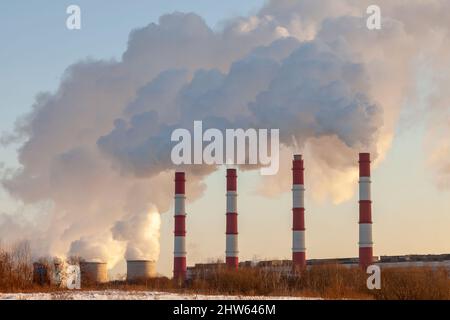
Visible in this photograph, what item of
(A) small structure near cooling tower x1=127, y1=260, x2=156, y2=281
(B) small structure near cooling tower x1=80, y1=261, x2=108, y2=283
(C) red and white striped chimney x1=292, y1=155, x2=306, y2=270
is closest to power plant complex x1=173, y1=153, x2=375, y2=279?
(C) red and white striped chimney x1=292, y1=155, x2=306, y2=270

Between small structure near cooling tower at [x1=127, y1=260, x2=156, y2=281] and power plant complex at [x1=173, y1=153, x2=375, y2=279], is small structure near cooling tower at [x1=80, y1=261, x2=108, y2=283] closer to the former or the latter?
small structure near cooling tower at [x1=127, y1=260, x2=156, y2=281]

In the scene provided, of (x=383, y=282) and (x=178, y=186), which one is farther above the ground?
(x=178, y=186)

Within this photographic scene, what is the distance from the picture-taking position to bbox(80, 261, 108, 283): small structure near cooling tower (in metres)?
36.9

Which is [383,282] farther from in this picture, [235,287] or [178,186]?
[178,186]

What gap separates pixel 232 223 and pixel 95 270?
6782 mm

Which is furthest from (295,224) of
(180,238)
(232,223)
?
(180,238)

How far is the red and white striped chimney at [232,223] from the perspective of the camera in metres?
39.8

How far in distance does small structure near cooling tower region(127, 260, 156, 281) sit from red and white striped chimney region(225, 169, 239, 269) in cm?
361

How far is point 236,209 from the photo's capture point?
40.1 meters

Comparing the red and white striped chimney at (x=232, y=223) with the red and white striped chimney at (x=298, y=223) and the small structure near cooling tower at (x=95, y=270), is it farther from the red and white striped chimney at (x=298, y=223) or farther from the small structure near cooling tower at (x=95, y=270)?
the small structure near cooling tower at (x=95, y=270)

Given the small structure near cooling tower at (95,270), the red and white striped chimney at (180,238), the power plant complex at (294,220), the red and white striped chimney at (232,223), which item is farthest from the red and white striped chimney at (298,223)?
the small structure near cooling tower at (95,270)

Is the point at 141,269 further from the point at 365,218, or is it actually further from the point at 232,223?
the point at 365,218
